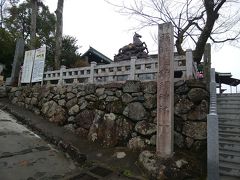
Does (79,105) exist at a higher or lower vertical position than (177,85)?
lower

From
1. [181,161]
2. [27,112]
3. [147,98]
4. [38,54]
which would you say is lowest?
[181,161]

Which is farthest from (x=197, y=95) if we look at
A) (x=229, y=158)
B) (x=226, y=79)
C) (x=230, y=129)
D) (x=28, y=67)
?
(x=226, y=79)

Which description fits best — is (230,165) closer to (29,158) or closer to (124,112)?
(124,112)

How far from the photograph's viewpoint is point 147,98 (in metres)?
7.25

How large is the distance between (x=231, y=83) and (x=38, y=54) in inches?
580

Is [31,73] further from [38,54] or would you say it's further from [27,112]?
[27,112]

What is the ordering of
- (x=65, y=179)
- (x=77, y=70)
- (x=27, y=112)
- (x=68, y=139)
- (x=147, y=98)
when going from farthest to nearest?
(x=27, y=112) → (x=77, y=70) → (x=68, y=139) → (x=147, y=98) → (x=65, y=179)

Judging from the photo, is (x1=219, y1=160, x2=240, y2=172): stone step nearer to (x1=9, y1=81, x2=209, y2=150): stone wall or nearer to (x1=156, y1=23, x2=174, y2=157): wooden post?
(x1=9, y1=81, x2=209, y2=150): stone wall

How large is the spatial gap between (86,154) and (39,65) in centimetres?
627

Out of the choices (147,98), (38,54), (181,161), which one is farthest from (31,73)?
(181,161)

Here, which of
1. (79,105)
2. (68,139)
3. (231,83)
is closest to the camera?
(68,139)

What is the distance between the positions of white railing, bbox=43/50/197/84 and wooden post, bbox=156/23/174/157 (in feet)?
2.65

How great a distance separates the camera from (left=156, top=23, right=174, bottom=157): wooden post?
6.00 metres

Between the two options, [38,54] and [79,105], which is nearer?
[79,105]
